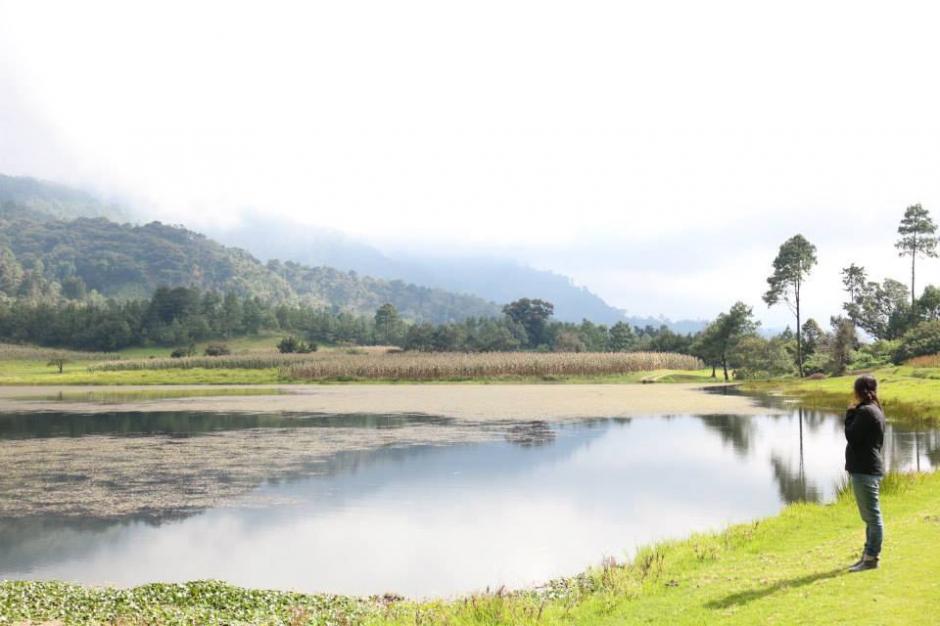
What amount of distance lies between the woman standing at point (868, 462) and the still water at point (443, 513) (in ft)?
22.7

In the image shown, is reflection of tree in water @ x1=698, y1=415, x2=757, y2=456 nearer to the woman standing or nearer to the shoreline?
the shoreline

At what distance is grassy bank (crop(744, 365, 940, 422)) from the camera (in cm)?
4153

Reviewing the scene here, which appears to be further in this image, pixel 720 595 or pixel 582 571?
pixel 582 571

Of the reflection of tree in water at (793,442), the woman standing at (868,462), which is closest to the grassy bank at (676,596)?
the woman standing at (868,462)

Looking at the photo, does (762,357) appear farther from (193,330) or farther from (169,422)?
(193,330)

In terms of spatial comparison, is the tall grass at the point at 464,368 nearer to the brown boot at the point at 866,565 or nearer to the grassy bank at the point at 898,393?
the grassy bank at the point at 898,393

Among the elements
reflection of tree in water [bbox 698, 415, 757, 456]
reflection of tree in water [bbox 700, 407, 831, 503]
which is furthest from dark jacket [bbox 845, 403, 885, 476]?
reflection of tree in water [bbox 698, 415, 757, 456]

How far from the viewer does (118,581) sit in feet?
52.0

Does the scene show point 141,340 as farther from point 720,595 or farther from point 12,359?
point 720,595

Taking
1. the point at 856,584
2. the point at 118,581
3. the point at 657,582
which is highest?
the point at 856,584

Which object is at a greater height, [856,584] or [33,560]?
[856,584]

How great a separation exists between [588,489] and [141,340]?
175687mm

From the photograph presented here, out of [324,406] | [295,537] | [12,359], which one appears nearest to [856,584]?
[295,537]

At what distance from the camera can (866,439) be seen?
11.4m
